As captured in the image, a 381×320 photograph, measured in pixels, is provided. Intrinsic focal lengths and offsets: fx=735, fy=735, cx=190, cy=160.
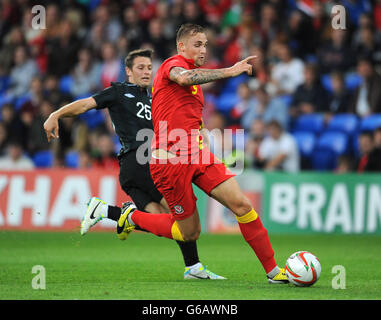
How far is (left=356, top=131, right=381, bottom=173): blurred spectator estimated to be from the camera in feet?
44.0

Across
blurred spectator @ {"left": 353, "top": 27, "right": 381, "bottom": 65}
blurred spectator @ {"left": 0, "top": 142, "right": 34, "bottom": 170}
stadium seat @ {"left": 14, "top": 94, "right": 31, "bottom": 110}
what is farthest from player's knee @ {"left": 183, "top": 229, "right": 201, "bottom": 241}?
stadium seat @ {"left": 14, "top": 94, "right": 31, "bottom": 110}

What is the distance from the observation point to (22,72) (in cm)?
1770

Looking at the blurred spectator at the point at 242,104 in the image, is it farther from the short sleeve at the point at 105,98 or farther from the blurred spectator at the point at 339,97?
the short sleeve at the point at 105,98

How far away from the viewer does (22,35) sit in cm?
1816

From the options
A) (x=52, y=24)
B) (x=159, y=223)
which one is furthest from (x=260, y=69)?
(x=159, y=223)

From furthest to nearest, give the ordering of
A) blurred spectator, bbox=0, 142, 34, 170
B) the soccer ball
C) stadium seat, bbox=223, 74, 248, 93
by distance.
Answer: stadium seat, bbox=223, 74, 248, 93
blurred spectator, bbox=0, 142, 34, 170
the soccer ball

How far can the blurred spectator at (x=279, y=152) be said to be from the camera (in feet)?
45.8

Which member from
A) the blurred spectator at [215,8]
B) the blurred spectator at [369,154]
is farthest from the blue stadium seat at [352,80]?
the blurred spectator at [215,8]

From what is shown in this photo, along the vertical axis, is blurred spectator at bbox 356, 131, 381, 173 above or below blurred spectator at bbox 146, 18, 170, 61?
below

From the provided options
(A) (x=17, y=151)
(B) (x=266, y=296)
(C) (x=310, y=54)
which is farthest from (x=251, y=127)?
(B) (x=266, y=296)

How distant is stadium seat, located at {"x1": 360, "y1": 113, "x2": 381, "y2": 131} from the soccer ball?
8.11 meters

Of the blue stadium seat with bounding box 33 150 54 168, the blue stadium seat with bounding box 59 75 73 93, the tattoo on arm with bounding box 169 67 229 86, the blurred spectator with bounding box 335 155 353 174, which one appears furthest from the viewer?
the blue stadium seat with bounding box 59 75 73 93

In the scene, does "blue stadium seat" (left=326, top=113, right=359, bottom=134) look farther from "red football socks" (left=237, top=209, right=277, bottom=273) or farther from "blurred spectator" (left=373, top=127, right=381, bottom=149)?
"red football socks" (left=237, top=209, right=277, bottom=273)

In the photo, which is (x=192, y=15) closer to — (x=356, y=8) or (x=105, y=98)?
(x=356, y=8)
